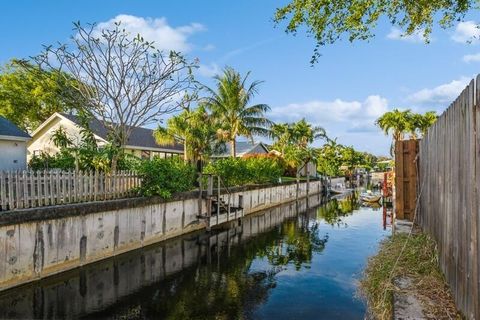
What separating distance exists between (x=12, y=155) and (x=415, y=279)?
22100 mm

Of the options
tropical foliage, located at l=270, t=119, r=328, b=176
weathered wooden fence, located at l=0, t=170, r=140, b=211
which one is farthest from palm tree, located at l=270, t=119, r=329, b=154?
weathered wooden fence, located at l=0, t=170, r=140, b=211

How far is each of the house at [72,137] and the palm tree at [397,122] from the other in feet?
117

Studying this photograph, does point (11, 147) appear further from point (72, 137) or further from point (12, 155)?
point (72, 137)

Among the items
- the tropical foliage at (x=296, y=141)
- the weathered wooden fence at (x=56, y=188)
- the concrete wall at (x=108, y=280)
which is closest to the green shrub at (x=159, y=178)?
the weathered wooden fence at (x=56, y=188)

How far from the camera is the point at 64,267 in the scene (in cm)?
1140

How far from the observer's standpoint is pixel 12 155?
859 inches

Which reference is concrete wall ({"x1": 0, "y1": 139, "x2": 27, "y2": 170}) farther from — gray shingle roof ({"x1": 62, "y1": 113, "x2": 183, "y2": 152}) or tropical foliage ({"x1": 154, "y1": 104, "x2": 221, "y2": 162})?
tropical foliage ({"x1": 154, "y1": 104, "x2": 221, "y2": 162})

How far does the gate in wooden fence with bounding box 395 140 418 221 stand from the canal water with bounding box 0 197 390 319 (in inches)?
99.8

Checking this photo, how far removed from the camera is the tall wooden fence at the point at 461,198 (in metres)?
3.85

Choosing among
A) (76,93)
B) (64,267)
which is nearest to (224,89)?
(76,93)

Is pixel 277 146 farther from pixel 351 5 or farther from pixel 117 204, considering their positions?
pixel 351 5

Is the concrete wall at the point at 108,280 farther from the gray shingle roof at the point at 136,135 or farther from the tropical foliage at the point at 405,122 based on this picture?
the tropical foliage at the point at 405,122

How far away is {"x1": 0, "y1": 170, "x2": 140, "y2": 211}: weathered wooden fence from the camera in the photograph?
10695 millimetres

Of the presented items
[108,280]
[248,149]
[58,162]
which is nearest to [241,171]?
[58,162]
